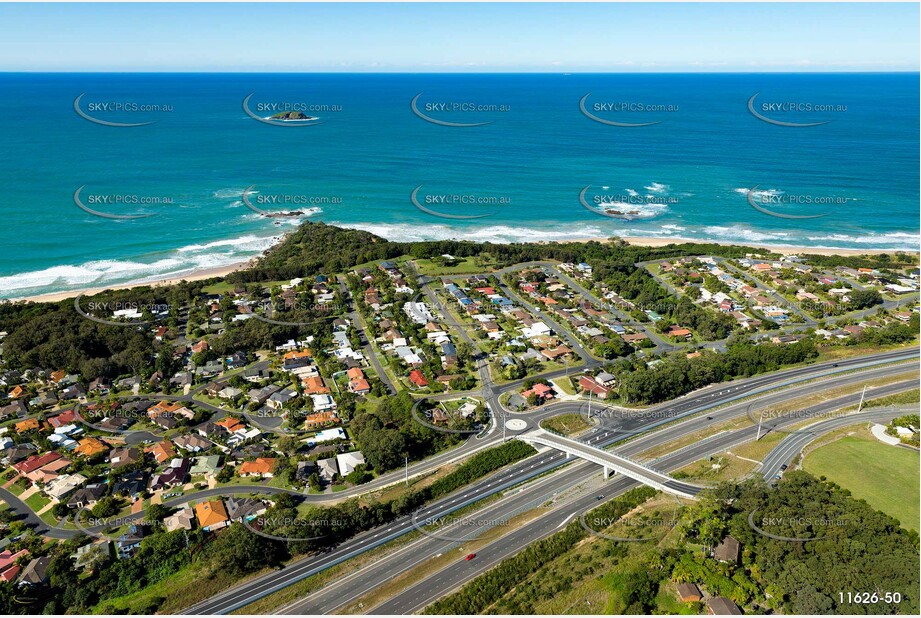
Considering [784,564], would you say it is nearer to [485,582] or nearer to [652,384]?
[485,582]

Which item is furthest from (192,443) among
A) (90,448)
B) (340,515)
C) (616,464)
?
(616,464)

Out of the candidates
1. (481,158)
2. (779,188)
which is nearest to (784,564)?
(779,188)

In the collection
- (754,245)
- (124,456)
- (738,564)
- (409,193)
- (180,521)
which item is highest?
(409,193)

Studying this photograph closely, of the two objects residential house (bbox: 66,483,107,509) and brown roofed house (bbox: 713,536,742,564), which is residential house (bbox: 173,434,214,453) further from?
brown roofed house (bbox: 713,536,742,564)

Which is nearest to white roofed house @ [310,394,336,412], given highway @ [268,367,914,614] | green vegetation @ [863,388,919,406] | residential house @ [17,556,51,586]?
highway @ [268,367,914,614]

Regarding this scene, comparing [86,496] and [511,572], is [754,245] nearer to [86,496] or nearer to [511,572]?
[511,572]

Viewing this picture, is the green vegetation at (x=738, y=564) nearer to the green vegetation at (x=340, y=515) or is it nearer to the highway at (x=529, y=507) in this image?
the highway at (x=529, y=507)
